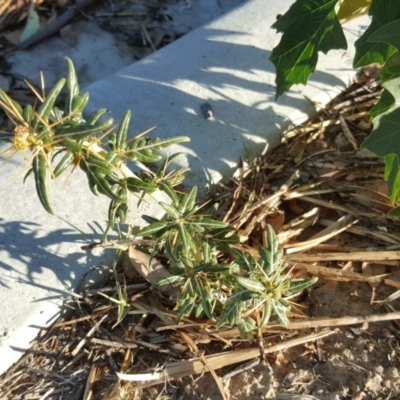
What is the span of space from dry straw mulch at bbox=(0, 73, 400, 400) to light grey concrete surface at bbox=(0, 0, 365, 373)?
0.33ft

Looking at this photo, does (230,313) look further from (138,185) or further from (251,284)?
(138,185)

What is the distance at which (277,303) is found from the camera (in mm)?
1719

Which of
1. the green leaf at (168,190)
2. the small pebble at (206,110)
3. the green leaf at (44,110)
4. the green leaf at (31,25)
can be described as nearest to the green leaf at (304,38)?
the small pebble at (206,110)

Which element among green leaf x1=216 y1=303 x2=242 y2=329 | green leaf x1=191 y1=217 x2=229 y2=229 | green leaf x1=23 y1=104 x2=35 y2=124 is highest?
green leaf x1=23 y1=104 x2=35 y2=124

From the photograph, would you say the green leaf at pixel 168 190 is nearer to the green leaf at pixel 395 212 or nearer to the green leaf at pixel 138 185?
the green leaf at pixel 138 185

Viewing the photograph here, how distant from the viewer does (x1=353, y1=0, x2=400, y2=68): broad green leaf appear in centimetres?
197

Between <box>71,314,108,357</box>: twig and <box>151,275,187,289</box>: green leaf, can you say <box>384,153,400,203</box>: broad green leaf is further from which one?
<box>71,314,108,357</box>: twig

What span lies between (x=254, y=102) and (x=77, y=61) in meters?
1.24

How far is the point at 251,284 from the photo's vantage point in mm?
1679

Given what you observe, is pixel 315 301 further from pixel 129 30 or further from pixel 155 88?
pixel 129 30

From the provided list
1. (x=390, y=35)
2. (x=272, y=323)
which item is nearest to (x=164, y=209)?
(x=272, y=323)

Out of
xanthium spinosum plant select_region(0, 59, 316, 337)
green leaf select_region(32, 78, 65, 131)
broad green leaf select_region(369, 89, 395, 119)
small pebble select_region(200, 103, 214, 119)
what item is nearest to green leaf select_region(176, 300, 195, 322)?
xanthium spinosum plant select_region(0, 59, 316, 337)

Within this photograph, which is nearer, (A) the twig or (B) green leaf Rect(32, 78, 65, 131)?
(B) green leaf Rect(32, 78, 65, 131)

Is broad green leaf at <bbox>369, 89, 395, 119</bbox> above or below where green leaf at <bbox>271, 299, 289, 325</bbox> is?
above
